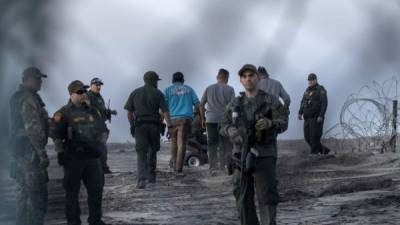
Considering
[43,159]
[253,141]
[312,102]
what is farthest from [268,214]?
[312,102]

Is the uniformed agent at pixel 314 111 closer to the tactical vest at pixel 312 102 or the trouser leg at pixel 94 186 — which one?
the tactical vest at pixel 312 102

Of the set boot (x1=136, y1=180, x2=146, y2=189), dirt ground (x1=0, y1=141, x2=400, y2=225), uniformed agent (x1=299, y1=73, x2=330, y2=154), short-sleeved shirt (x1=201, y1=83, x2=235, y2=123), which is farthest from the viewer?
uniformed agent (x1=299, y1=73, x2=330, y2=154)

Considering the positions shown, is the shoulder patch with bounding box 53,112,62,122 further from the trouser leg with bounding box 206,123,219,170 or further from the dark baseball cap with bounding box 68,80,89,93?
the trouser leg with bounding box 206,123,219,170

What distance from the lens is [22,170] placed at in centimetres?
649

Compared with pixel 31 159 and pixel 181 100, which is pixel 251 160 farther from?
pixel 181 100

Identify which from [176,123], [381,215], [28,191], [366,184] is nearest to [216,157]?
[176,123]

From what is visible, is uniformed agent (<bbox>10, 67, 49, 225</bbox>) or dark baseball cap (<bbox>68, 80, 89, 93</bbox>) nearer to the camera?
uniformed agent (<bbox>10, 67, 49, 225</bbox>)

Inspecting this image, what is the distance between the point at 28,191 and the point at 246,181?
1683 millimetres

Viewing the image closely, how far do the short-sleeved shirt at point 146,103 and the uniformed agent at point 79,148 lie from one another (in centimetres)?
345

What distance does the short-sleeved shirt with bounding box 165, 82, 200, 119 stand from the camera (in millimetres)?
12547

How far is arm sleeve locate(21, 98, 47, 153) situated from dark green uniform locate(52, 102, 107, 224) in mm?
770

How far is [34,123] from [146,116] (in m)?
4.69

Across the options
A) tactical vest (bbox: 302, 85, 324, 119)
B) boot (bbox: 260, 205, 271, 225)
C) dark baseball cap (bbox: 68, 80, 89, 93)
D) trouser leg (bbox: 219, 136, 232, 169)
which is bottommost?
boot (bbox: 260, 205, 271, 225)

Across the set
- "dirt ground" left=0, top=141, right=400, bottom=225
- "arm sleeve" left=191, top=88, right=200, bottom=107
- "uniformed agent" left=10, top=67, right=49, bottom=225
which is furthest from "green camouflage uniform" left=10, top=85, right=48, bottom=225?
"arm sleeve" left=191, top=88, right=200, bottom=107
